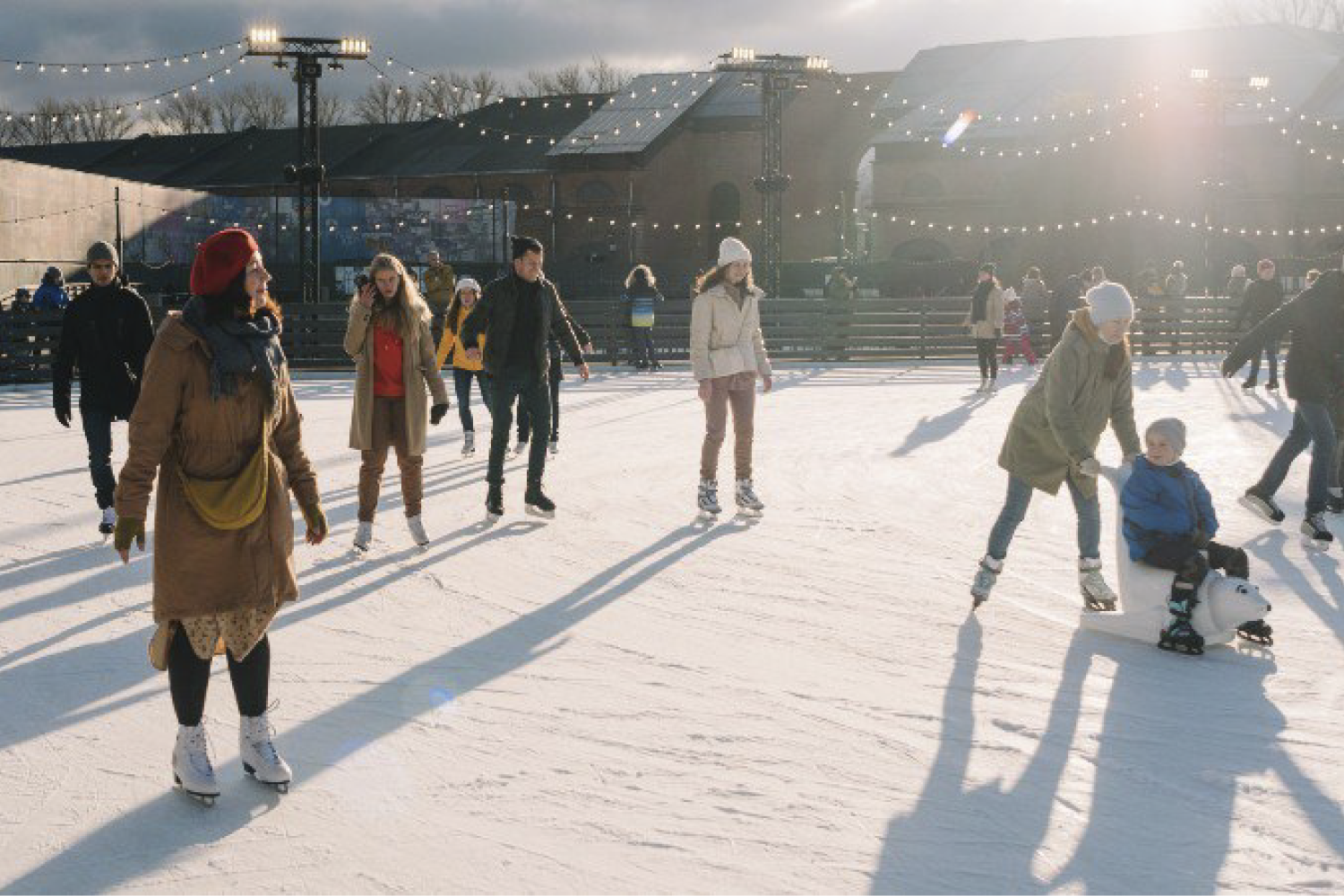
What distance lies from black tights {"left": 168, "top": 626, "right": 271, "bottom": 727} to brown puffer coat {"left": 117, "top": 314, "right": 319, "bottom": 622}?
0.13 m

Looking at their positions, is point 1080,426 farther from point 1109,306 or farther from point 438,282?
point 438,282

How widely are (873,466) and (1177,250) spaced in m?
28.3

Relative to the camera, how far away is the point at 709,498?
28.1 ft

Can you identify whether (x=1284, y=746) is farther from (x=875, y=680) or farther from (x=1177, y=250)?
(x=1177, y=250)

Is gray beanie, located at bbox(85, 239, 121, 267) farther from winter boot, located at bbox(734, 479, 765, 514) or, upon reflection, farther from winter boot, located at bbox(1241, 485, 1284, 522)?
winter boot, located at bbox(1241, 485, 1284, 522)

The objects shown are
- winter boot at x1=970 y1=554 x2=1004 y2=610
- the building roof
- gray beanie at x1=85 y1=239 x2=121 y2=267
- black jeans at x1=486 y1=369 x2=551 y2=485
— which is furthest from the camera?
the building roof

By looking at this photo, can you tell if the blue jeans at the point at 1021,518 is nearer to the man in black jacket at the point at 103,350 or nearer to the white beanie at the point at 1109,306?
the white beanie at the point at 1109,306

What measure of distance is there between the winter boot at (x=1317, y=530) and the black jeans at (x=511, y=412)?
161 inches

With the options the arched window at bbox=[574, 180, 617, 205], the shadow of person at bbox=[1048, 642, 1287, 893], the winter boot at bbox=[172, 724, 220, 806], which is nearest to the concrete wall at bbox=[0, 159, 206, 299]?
the arched window at bbox=[574, 180, 617, 205]

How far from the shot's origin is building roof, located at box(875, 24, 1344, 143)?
37156 mm

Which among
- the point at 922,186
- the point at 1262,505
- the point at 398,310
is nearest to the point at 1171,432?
the point at 1262,505

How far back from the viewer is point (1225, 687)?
197 inches

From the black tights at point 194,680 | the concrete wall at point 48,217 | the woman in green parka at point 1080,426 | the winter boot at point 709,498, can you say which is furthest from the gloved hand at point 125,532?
the concrete wall at point 48,217

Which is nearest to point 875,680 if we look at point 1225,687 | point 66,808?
point 1225,687
